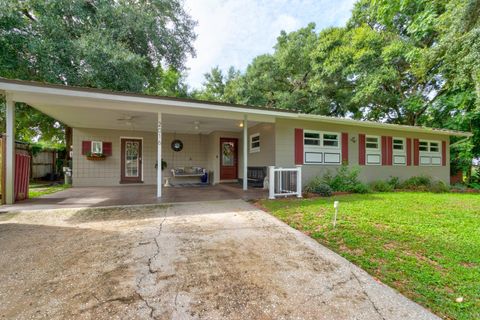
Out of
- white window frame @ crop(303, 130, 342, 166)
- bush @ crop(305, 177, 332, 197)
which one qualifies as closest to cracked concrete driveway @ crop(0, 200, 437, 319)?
bush @ crop(305, 177, 332, 197)

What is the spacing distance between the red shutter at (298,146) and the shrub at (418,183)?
5266mm

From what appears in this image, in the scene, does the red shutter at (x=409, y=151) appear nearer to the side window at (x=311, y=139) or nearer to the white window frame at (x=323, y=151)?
the white window frame at (x=323, y=151)

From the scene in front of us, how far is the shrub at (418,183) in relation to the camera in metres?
9.54

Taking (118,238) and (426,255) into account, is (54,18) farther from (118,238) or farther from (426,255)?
(426,255)

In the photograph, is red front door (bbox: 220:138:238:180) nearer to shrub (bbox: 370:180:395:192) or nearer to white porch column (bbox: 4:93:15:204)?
shrub (bbox: 370:180:395:192)

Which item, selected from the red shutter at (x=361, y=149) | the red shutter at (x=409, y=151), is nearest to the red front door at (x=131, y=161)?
the red shutter at (x=361, y=149)

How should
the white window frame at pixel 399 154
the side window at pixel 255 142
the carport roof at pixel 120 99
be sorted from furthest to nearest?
the white window frame at pixel 399 154 < the side window at pixel 255 142 < the carport roof at pixel 120 99

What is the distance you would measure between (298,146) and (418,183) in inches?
253

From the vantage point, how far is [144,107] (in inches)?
236

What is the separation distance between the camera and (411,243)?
10.8 feet

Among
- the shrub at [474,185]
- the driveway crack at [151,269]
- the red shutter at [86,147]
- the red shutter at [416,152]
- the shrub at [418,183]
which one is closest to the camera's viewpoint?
the driveway crack at [151,269]

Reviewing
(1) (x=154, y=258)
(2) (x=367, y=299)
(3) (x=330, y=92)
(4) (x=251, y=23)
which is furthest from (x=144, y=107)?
(3) (x=330, y=92)

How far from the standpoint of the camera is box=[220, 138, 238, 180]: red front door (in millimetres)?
10336

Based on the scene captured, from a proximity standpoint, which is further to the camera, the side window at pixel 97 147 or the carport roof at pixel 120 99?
the side window at pixel 97 147
